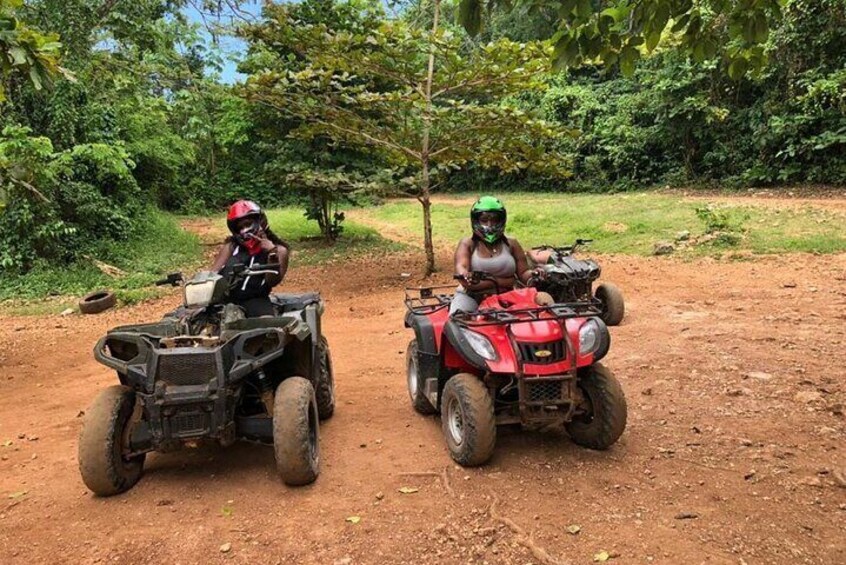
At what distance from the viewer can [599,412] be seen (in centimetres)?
390

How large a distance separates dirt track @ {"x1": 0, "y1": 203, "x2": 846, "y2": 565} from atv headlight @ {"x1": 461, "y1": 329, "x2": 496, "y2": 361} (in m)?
0.66

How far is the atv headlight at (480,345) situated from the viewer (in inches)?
150

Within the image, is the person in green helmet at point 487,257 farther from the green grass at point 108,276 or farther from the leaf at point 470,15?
the green grass at point 108,276

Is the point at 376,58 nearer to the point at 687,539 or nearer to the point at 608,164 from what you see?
the point at 687,539

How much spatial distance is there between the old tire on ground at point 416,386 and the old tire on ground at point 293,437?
1.24 meters

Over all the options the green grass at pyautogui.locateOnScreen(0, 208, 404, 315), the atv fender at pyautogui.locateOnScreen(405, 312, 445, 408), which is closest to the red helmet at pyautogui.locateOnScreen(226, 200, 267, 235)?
the atv fender at pyautogui.locateOnScreen(405, 312, 445, 408)

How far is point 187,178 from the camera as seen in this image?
31.4 meters

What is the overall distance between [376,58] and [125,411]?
327 inches

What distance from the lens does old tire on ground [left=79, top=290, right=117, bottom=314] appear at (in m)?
10.3

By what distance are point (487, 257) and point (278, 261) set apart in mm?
1541

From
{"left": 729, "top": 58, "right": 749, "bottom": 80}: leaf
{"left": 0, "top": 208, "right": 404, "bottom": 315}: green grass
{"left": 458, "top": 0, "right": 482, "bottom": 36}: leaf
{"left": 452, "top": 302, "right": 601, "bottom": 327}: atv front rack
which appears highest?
{"left": 458, "top": 0, "right": 482, "bottom": 36}: leaf

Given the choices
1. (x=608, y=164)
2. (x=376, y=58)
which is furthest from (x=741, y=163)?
(x=376, y=58)

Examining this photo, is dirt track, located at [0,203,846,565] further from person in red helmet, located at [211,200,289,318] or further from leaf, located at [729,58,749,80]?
leaf, located at [729,58,749,80]

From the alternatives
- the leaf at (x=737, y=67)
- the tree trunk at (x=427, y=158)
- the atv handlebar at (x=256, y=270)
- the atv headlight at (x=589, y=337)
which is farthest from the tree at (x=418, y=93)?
the atv headlight at (x=589, y=337)
